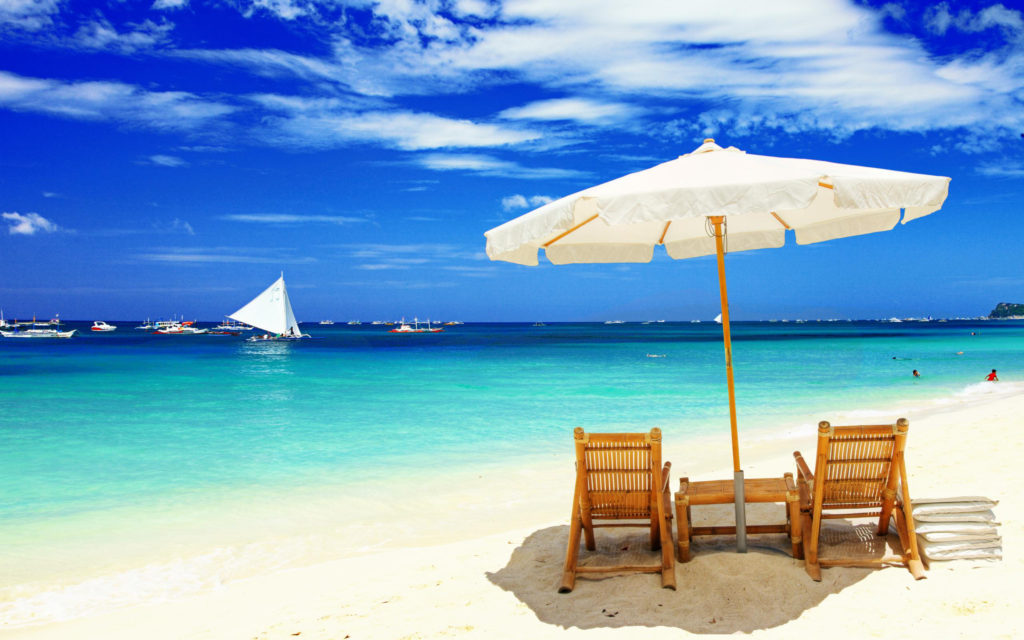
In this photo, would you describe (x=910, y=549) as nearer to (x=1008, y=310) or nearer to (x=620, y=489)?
(x=620, y=489)

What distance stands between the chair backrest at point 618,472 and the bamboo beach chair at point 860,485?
890mm

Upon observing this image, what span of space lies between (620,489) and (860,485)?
1368 millimetres

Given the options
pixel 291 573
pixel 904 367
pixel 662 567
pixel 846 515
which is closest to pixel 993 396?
pixel 904 367

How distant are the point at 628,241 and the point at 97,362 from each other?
36467mm

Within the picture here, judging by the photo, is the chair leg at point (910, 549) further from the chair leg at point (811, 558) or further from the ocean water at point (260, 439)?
the ocean water at point (260, 439)

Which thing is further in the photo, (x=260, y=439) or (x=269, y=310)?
(x=269, y=310)

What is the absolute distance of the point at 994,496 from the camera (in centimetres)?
499

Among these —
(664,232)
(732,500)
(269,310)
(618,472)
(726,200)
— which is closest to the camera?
(726,200)

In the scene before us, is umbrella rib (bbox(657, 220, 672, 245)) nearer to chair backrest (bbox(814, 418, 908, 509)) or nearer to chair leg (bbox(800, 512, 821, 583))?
chair backrest (bbox(814, 418, 908, 509))

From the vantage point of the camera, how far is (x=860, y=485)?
373 cm

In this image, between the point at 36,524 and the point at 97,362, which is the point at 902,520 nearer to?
the point at 36,524

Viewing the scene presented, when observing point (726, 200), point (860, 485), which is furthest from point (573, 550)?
point (726, 200)

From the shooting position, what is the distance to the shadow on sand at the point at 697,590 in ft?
10.8

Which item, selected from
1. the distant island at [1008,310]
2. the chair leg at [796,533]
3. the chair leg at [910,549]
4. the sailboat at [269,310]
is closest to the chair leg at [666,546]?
the chair leg at [796,533]
